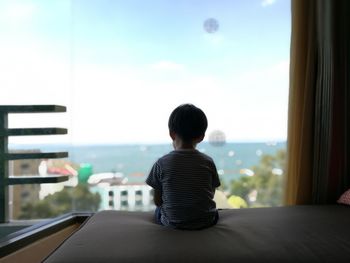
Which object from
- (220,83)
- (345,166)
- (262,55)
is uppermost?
(262,55)

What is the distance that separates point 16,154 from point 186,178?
0.98 metres

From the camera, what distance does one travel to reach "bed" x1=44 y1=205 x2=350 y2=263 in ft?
3.55

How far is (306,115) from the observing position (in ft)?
6.40

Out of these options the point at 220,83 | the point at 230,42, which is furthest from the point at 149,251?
the point at 230,42

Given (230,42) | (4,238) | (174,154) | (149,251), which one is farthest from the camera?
(230,42)

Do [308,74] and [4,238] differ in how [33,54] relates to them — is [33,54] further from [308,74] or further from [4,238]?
[308,74]

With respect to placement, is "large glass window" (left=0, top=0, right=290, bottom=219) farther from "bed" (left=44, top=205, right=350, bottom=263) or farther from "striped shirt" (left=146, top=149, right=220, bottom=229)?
"striped shirt" (left=146, top=149, right=220, bottom=229)

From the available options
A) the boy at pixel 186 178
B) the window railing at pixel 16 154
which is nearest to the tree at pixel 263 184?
the boy at pixel 186 178

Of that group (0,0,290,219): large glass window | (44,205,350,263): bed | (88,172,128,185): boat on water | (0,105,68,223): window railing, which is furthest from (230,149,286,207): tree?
(0,105,68,223): window railing

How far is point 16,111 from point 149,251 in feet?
3.72

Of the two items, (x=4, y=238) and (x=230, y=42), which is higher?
(x=230, y=42)

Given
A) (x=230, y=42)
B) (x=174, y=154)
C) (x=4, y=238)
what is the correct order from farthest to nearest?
(x=230, y=42)
(x=4, y=238)
(x=174, y=154)

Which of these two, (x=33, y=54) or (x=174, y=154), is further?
(x=33, y=54)

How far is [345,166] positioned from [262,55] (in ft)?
2.53
